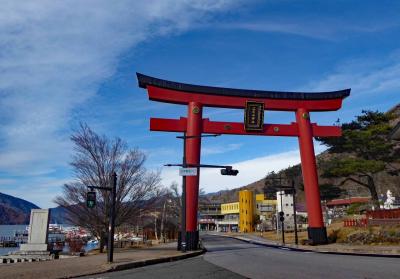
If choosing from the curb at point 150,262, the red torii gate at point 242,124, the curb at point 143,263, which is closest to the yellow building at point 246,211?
the red torii gate at point 242,124

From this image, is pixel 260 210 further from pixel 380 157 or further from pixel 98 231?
pixel 98 231

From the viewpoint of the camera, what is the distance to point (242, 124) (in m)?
28.8

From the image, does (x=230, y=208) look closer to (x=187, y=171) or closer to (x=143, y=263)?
(x=187, y=171)

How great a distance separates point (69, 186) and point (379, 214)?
2308 centimetres

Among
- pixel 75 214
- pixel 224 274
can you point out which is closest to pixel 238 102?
pixel 75 214

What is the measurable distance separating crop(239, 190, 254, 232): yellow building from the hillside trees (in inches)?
2050

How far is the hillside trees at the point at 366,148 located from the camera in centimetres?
3997

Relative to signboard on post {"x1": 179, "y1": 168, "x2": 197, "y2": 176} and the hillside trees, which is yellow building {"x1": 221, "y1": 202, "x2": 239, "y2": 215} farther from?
signboard on post {"x1": 179, "y1": 168, "x2": 197, "y2": 176}

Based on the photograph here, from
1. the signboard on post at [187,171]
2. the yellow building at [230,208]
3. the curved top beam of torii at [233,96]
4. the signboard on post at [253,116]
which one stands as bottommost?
the signboard on post at [187,171]

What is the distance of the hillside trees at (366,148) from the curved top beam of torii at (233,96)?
39.0 feet

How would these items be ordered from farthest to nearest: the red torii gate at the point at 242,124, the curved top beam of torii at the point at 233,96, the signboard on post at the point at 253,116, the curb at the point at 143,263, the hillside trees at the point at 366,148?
the hillside trees at the point at 366,148 → the signboard on post at the point at 253,116 → the curved top beam of torii at the point at 233,96 → the red torii gate at the point at 242,124 → the curb at the point at 143,263

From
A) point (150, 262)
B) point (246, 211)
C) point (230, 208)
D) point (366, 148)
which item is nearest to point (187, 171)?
point (150, 262)

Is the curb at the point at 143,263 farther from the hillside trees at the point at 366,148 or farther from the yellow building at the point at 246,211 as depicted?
the yellow building at the point at 246,211

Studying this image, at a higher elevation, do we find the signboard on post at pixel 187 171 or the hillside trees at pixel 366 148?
the hillside trees at pixel 366 148
